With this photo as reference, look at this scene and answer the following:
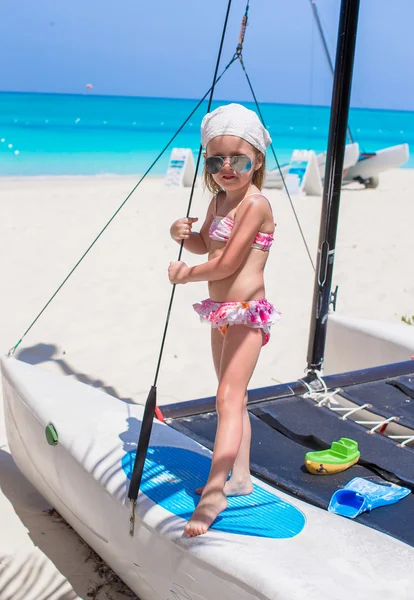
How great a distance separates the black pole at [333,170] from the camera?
145 inches

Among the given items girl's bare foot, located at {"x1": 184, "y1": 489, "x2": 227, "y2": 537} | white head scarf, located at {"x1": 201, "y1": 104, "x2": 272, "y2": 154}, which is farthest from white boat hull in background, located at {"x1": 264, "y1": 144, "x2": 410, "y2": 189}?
girl's bare foot, located at {"x1": 184, "y1": 489, "x2": 227, "y2": 537}

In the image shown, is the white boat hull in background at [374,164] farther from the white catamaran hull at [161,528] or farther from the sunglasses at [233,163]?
the sunglasses at [233,163]

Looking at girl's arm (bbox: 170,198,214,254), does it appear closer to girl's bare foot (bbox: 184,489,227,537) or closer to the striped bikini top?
the striped bikini top

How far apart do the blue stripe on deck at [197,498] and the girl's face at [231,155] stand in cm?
105

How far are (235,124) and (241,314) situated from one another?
0.63 metres

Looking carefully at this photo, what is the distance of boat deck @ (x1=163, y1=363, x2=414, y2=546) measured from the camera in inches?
107

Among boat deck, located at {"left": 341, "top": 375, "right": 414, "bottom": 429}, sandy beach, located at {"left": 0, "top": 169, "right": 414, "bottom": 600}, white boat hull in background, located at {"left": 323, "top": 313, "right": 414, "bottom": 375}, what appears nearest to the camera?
sandy beach, located at {"left": 0, "top": 169, "right": 414, "bottom": 600}

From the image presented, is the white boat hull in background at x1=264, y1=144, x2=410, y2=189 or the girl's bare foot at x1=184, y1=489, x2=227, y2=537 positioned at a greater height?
the white boat hull in background at x1=264, y1=144, x2=410, y2=189

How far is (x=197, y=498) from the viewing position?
256cm

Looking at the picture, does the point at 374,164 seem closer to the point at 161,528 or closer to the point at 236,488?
the point at 236,488

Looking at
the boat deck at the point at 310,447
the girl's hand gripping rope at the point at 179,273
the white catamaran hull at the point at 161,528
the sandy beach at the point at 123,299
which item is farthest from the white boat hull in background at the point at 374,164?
the girl's hand gripping rope at the point at 179,273

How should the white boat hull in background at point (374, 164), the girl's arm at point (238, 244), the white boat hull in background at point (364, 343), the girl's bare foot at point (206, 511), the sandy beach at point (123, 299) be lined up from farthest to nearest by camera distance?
the white boat hull in background at point (374, 164) < the white boat hull in background at point (364, 343) < the sandy beach at point (123, 299) < the girl's arm at point (238, 244) < the girl's bare foot at point (206, 511)

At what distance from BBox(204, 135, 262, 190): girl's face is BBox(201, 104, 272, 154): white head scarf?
0.02 metres

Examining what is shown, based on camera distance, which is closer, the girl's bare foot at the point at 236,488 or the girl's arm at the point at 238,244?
the girl's arm at the point at 238,244
